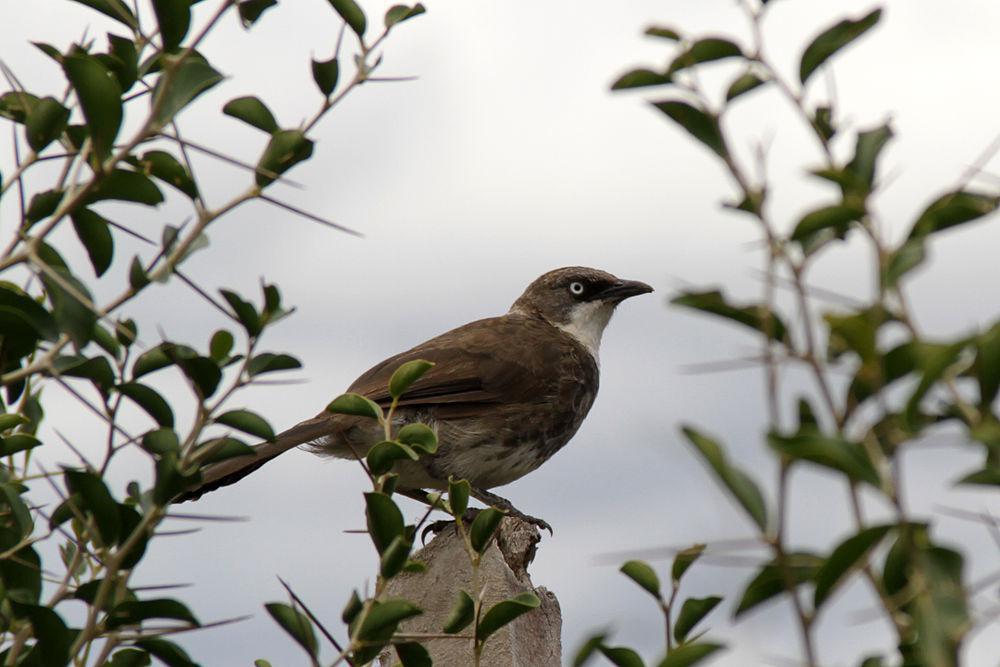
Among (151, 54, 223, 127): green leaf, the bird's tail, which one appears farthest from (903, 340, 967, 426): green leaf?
the bird's tail

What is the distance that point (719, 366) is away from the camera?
1.61 metres

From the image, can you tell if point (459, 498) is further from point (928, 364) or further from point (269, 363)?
point (928, 364)

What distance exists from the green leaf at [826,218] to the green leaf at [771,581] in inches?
14.8

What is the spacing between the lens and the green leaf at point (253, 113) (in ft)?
9.19

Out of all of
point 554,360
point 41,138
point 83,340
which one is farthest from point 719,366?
point 554,360

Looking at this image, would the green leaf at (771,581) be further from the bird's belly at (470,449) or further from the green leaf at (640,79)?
the bird's belly at (470,449)

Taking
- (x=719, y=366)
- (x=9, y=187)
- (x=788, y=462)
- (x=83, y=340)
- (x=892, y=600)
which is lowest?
(x=892, y=600)

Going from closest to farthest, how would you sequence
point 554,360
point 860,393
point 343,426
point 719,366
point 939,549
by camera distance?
point 939,549, point 860,393, point 719,366, point 343,426, point 554,360

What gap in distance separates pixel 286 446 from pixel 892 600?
4.54 metres

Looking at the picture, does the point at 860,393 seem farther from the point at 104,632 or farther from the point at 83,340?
the point at 104,632

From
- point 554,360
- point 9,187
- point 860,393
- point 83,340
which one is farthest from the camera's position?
point 554,360

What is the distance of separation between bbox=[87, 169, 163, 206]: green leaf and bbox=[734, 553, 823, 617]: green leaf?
56.7 inches

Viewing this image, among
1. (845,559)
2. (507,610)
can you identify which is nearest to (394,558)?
(507,610)

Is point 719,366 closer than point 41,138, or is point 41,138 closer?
point 719,366
